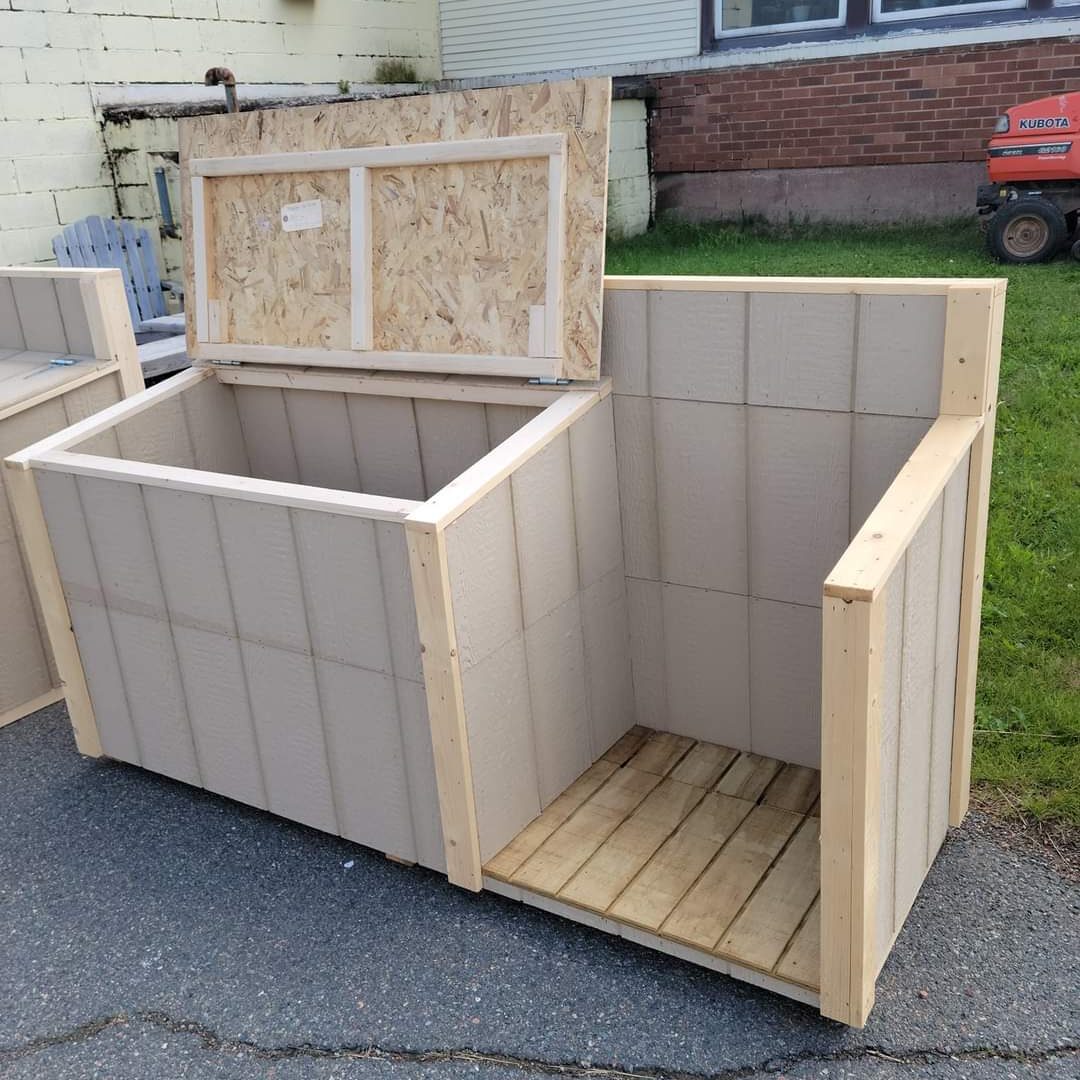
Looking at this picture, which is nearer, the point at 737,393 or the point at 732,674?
the point at 737,393

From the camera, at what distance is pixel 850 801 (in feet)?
6.49

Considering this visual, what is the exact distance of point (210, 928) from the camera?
2.63 metres

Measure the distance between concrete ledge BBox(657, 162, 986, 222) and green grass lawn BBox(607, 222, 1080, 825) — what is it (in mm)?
1274

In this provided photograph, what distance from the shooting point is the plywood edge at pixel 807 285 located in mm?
2318

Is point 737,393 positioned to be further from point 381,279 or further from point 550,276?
point 381,279

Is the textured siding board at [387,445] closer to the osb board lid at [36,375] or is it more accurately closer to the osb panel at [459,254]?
the osb panel at [459,254]

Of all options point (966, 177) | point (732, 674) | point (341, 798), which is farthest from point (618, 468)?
point (966, 177)

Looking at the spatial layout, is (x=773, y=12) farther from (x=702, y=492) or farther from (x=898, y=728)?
(x=898, y=728)

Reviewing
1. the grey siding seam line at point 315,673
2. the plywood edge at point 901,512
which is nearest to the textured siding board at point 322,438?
the grey siding seam line at point 315,673

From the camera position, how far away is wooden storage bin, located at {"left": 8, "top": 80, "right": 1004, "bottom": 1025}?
2.33m

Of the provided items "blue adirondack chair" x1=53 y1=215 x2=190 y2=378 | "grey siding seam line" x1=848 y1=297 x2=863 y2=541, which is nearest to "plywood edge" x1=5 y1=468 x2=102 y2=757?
"grey siding seam line" x1=848 y1=297 x2=863 y2=541

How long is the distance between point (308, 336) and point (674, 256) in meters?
6.96

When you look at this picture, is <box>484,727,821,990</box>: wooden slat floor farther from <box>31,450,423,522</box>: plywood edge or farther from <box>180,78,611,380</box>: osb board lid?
<box>180,78,611,380</box>: osb board lid

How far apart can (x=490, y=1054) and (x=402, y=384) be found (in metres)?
1.73
